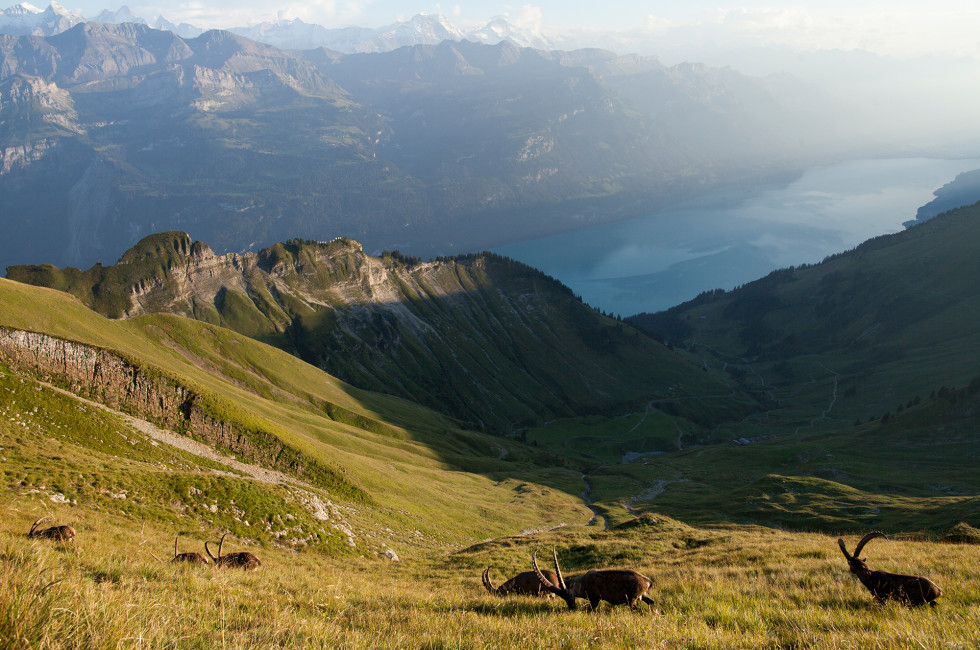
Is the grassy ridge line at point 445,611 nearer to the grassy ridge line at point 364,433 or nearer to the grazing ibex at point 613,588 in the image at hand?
the grazing ibex at point 613,588

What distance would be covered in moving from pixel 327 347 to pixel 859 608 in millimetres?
185625

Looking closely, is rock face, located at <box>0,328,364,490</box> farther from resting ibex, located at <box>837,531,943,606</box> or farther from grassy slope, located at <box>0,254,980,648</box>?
resting ibex, located at <box>837,531,943,606</box>

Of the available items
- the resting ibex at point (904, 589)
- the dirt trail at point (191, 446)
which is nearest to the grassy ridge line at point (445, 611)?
the resting ibex at point (904, 589)

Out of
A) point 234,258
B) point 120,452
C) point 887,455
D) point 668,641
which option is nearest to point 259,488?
point 120,452

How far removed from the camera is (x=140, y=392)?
4959 centimetres

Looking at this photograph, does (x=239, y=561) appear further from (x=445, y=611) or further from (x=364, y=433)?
(x=364, y=433)

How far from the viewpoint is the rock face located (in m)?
45.9

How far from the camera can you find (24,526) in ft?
68.9

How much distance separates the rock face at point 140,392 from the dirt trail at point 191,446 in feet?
3.37

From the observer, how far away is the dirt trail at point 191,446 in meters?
45.7

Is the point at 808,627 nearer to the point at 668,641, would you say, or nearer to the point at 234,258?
the point at 668,641

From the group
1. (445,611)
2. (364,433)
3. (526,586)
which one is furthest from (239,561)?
(364,433)

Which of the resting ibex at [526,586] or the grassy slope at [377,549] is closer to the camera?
the grassy slope at [377,549]

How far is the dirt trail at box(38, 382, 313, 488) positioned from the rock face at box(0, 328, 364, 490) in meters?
1.03
